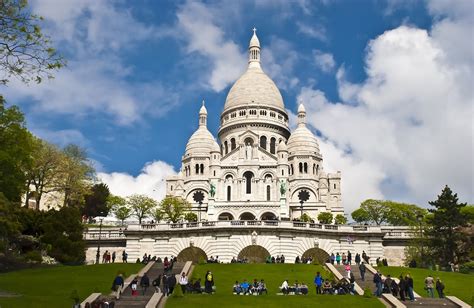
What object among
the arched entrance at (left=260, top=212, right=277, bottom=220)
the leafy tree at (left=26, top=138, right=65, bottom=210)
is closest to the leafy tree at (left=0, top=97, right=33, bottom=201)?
the leafy tree at (left=26, top=138, right=65, bottom=210)

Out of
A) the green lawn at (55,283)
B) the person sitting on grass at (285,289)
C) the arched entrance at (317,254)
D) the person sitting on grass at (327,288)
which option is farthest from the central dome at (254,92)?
the person sitting on grass at (327,288)

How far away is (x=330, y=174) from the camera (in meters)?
104

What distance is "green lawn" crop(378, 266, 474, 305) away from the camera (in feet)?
111

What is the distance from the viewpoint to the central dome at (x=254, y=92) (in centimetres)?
11635

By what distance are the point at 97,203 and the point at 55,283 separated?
58383 mm

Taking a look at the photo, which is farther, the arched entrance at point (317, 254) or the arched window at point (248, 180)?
the arched window at point (248, 180)

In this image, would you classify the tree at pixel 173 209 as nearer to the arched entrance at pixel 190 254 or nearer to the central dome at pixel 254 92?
the arched entrance at pixel 190 254

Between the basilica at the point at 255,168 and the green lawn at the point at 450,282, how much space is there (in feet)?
149

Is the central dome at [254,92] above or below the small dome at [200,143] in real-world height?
above

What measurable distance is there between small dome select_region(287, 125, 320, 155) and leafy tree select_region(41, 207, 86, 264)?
58.4 m

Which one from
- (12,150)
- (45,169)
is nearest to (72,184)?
(45,169)

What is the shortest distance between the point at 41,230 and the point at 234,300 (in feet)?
99.5

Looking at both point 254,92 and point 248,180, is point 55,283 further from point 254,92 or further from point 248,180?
point 254,92

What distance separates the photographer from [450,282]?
38438 millimetres
